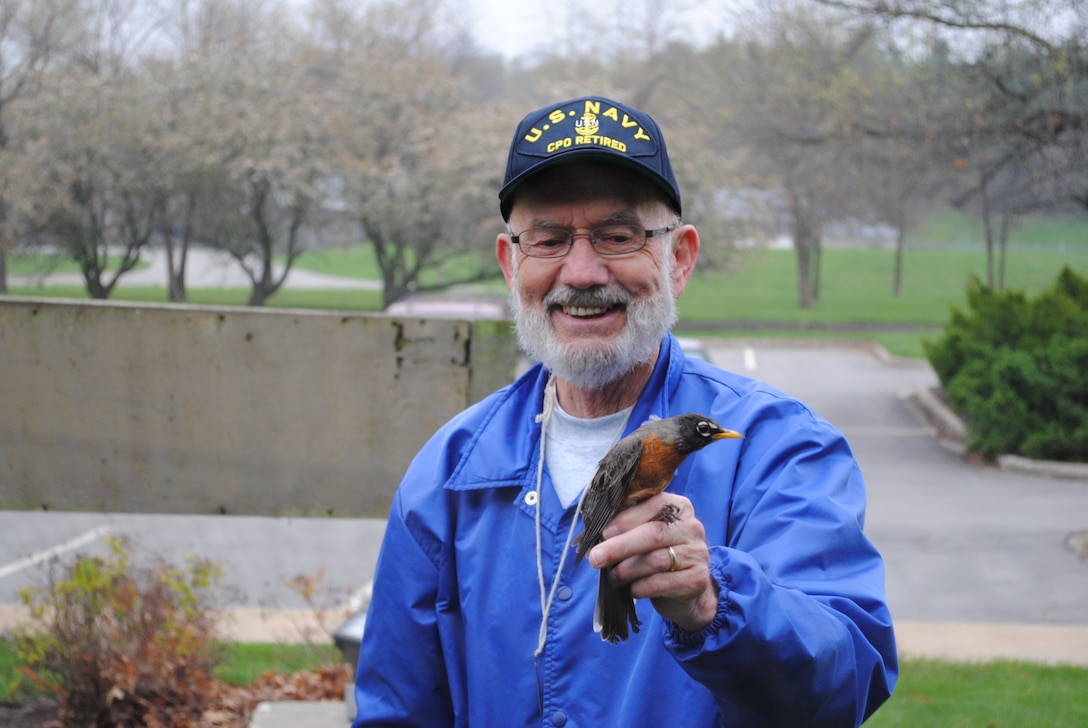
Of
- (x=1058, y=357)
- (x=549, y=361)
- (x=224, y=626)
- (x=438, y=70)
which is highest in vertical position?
(x=438, y=70)

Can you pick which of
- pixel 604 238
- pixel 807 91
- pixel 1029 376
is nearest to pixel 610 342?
pixel 604 238

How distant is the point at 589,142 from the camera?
83.4 inches

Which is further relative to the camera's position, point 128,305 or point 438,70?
point 438,70

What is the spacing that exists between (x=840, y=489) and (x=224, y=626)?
5.80m

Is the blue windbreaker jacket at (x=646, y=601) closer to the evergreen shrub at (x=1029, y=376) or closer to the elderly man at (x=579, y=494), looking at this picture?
the elderly man at (x=579, y=494)

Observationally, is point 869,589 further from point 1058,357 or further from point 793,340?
point 793,340

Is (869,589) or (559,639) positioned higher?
(869,589)

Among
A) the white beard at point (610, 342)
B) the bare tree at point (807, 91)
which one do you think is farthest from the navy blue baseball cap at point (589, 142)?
the bare tree at point (807, 91)

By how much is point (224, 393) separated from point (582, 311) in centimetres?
284

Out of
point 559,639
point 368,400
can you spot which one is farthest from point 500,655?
point 368,400

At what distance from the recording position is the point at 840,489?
6.29 ft

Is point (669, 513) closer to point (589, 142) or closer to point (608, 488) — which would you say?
point (608, 488)

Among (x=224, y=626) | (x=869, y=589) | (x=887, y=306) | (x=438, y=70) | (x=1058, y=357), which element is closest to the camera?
(x=869, y=589)

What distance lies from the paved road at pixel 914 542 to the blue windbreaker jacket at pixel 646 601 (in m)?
4.09
